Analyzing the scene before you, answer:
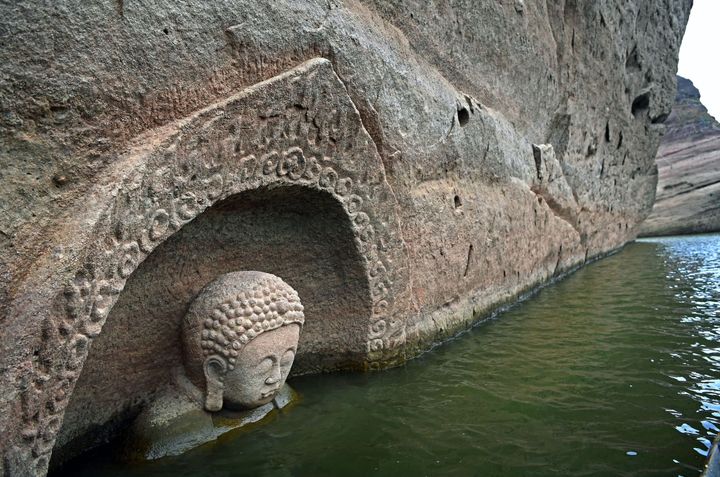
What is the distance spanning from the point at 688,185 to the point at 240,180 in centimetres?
2065

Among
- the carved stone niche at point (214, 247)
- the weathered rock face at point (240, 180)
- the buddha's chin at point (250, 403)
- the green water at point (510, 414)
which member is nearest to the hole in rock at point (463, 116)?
the weathered rock face at point (240, 180)

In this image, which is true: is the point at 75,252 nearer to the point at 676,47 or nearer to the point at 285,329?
the point at 285,329

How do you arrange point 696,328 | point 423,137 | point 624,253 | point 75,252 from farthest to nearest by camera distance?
1. point 624,253
2. point 696,328
3. point 423,137
4. point 75,252

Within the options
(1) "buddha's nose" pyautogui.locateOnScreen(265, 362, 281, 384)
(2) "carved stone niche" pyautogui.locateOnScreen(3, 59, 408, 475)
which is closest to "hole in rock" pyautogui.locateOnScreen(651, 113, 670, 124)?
(2) "carved stone niche" pyautogui.locateOnScreen(3, 59, 408, 475)

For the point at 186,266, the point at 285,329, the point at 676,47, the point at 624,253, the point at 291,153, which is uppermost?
the point at 676,47

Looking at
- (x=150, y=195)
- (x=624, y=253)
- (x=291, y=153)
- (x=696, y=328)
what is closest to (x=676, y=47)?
(x=624, y=253)

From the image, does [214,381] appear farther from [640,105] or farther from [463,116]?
[640,105]

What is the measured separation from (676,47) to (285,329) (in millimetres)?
13250

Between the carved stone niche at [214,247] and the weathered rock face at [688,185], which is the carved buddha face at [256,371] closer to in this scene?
the carved stone niche at [214,247]

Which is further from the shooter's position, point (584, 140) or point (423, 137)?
point (584, 140)

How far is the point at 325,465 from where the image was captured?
7.67 feet

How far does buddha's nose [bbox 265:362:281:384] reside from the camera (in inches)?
105

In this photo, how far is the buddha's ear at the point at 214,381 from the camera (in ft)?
8.45

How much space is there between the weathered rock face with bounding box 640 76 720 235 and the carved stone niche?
18.1m
